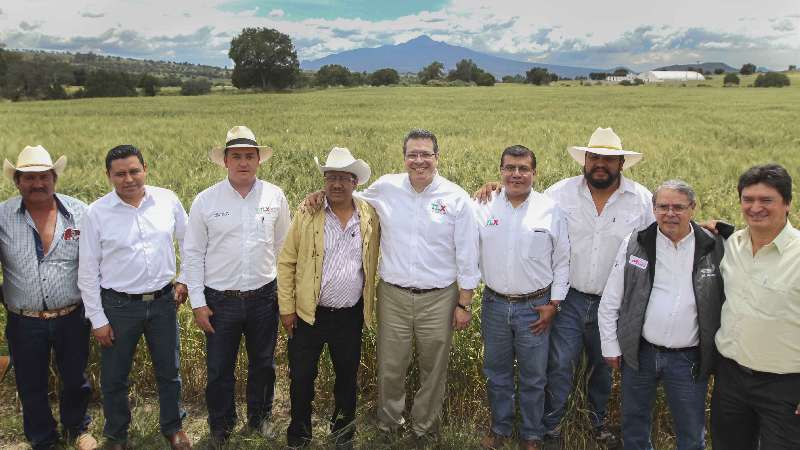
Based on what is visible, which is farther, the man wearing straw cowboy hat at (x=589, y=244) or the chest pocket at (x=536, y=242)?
the man wearing straw cowboy hat at (x=589, y=244)

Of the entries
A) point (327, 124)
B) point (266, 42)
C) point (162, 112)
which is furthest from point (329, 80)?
point (327, 124)

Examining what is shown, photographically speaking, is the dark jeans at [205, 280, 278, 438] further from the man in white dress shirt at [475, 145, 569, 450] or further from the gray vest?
the gray vest

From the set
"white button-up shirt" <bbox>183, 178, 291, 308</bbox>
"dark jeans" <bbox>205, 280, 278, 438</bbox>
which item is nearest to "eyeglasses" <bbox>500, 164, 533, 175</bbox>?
"white button-up shirt" <bbox>183, 178, 291, 308</bbox>

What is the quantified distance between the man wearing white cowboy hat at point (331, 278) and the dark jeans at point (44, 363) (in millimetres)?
1561

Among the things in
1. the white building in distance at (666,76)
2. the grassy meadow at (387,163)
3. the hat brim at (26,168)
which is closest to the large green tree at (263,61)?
the grassy meadow at (387,163)

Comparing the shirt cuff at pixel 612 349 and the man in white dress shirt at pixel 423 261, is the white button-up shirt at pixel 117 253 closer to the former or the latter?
the man in white dress shirt at pixel 423 261

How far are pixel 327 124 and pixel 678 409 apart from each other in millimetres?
21314

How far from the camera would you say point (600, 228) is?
157 inches

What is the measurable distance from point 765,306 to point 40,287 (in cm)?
458

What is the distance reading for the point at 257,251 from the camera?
399 cm

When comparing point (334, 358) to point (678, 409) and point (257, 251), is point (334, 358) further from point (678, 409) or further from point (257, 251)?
point (678, 409)

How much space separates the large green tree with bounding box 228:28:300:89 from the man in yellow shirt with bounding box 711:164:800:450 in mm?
86941

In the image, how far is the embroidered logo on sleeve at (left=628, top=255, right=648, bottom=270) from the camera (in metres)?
3.48

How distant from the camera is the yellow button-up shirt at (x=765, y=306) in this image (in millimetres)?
2982
